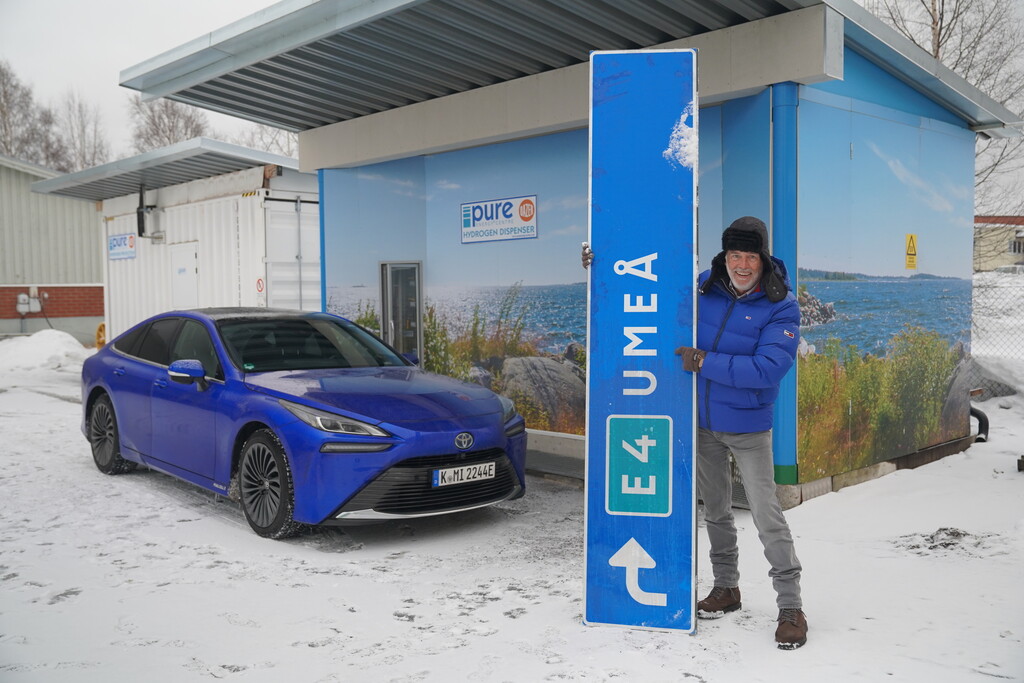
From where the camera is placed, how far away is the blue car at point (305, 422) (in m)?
5.25

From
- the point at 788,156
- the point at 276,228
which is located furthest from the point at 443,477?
the point at 276,228

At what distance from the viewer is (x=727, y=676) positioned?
11.6ft

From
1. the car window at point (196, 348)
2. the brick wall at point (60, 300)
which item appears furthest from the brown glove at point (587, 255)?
the brick wall at point (60, 300)

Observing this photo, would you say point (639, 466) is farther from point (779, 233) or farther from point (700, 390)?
point (779, 233)

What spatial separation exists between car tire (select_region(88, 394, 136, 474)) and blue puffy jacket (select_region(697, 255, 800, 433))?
5.35 meters

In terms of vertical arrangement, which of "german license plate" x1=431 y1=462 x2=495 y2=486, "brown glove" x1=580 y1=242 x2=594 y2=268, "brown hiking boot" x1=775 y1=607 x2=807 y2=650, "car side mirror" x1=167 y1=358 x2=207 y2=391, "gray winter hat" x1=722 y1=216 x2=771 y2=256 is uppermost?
→ "gray winter hat" x1=722 y1=216 x2=771 y2=256

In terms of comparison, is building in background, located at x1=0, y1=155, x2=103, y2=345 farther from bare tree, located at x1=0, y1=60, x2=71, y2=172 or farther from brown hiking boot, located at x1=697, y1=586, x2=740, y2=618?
brown hiking boot, located at x1=697, y1=586, x2=740, y2=618

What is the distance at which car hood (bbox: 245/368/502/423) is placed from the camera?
17.9 feet

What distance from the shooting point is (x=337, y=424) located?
5305 mm

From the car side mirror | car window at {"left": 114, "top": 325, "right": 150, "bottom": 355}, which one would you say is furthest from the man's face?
car window at {"left": 114, "top": 325, "right": 150, "bottom": 355}

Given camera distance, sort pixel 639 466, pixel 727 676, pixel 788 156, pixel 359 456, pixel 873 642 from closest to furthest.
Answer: pixel 727 676 → pixel 873 642 → pixel 639 466 → pixel 359 456 → pixel 788 156

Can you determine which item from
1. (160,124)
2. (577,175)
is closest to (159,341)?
(577,175)

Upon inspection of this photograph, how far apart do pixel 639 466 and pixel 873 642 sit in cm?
126

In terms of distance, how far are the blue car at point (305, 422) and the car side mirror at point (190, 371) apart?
0.01 meters
